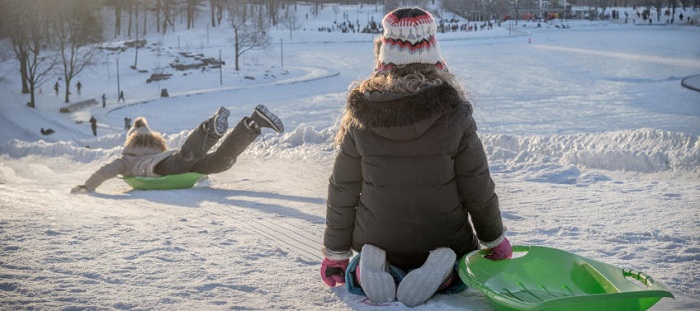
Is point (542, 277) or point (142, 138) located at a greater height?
point (142, 138)

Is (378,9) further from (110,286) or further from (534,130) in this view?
(110,286)

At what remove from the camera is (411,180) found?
3291mm

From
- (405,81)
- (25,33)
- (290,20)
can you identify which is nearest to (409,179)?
(405,81)

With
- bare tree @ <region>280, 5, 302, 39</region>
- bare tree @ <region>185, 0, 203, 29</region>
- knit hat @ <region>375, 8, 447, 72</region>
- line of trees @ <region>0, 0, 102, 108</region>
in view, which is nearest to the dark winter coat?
knit hat @ <region>375, 8, 447, 72</region>

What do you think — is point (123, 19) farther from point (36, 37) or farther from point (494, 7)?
point (494, 7)

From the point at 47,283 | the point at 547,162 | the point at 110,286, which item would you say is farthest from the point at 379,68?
the point at 547,162

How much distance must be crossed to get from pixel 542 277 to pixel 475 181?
0.57m

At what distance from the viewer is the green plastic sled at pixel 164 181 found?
763 cm

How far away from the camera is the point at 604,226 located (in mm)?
5219

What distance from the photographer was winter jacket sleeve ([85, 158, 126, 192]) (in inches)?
300

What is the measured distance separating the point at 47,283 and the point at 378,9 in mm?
88417

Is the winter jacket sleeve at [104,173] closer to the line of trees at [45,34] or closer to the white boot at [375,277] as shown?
the white boot at [375,277]

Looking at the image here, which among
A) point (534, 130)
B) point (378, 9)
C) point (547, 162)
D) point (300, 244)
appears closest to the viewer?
point (300, 244)

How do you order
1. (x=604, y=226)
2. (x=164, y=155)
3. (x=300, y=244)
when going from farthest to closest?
(x=164, y=155), (x=604, y=226), (x=300, y=244)
